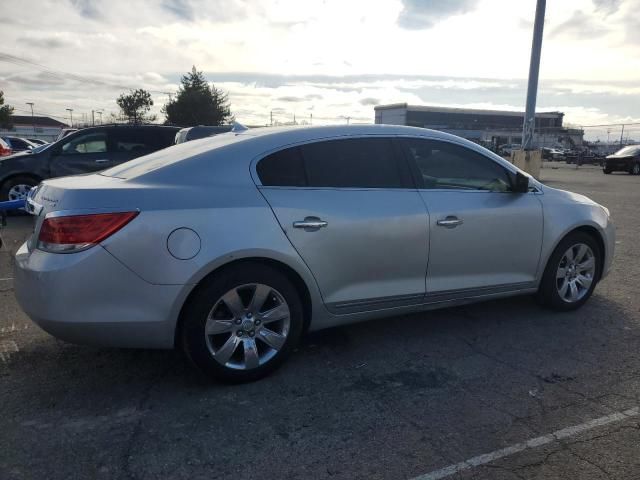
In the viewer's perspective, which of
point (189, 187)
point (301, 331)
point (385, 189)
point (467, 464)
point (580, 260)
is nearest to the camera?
point (467, 464)

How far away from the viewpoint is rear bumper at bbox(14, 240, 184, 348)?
118 inches

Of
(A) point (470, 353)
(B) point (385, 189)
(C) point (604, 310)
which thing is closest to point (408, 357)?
(A) point (470, 353)

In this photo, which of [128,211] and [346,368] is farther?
[346,368]

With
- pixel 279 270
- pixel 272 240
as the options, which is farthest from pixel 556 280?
pixel 272 240

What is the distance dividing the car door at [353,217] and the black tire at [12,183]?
7.99m

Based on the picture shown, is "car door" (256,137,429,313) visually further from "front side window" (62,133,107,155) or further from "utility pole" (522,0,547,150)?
"utility pole" (522,0,547,150)

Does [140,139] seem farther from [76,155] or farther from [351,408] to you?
[351,408]

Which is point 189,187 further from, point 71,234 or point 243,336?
point 243,336

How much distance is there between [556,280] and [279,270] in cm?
268

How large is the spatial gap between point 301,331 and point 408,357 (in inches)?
32.9

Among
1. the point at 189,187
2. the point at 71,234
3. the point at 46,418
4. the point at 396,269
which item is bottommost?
the point at 46,418

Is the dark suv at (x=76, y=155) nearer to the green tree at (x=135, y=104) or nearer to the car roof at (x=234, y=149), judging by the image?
the car roof at (x=234, y=149)

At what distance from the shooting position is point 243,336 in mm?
3398

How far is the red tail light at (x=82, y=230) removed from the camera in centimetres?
302
